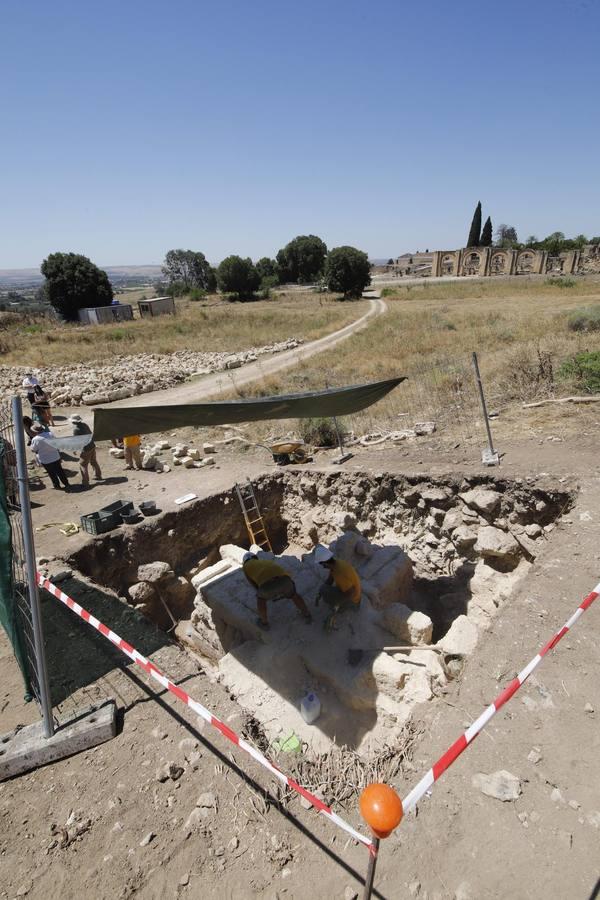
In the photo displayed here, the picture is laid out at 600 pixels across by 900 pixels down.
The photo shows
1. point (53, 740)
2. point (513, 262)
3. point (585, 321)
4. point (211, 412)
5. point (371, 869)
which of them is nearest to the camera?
point (371, 869)

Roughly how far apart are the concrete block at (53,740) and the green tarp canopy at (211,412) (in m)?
2.55

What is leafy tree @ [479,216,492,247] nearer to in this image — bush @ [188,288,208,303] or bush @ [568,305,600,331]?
bush @ [188,288,208,303]

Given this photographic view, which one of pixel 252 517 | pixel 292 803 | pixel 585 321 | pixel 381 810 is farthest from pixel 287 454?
pixel 585 321

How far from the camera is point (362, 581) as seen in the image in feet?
22.1

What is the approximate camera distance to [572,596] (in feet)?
15.6

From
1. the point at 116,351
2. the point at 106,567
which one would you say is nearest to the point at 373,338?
the point at 116,351

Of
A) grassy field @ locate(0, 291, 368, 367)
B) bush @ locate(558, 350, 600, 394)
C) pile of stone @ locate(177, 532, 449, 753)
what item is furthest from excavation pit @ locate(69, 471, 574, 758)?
grassy field @ locate(0, 291, 368, 367)

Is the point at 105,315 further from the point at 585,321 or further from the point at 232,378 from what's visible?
the point at 585,321

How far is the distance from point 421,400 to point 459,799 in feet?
37.4

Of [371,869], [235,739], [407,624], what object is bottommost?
[407,624]

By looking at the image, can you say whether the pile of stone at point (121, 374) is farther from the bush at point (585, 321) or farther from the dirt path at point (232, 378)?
the bush at point (585, 321)

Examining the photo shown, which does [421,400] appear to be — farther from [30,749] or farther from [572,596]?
[30,749]

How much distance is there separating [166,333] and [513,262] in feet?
138

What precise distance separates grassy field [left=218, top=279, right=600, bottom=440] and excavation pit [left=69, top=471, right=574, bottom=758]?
3.77 meters
